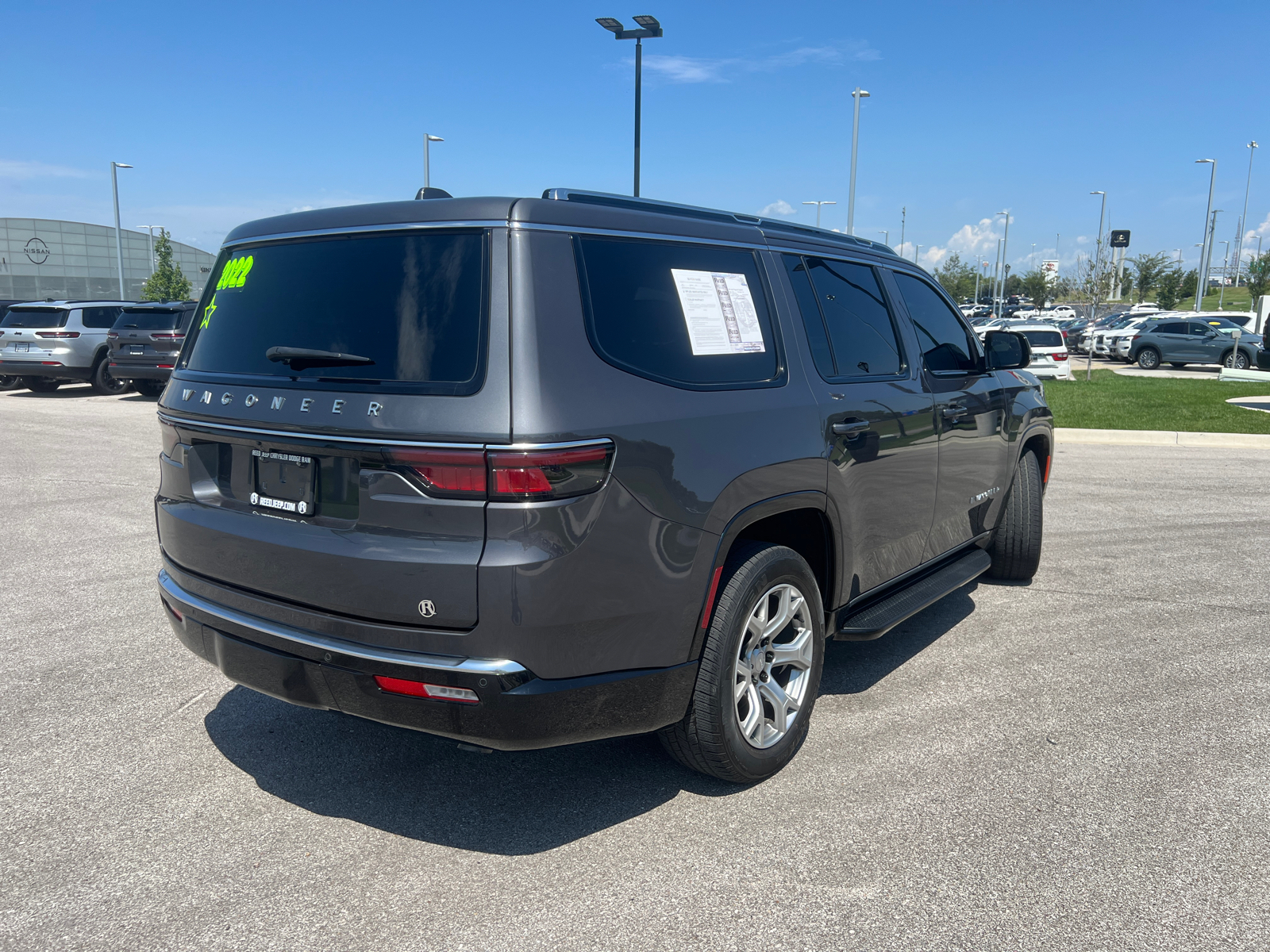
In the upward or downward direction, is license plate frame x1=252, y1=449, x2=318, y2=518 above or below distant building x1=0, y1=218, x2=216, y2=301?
below

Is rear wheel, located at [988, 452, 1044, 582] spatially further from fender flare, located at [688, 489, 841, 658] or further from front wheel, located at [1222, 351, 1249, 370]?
front wheel, located at [1222, 351, 1249, 370]

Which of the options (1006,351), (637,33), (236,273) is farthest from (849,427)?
(637,33)

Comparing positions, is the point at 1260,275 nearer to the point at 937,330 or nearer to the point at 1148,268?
the point at 1148,268

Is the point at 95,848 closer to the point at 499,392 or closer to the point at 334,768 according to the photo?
the point at 334,768

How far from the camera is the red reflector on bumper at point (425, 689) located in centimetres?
265

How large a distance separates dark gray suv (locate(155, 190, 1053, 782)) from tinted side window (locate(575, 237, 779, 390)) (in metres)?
0.01

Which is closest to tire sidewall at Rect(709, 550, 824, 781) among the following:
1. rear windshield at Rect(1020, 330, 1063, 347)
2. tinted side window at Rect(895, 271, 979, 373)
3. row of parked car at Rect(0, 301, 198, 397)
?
tinted side window at Rect(895, 271, 979, 373)

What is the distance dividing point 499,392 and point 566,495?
1.09ft

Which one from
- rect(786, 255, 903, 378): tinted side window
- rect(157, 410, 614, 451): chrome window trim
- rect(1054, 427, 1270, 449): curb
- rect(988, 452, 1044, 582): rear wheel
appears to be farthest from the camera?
rect(1054, 427, 1270, 449): curb

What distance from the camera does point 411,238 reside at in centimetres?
285

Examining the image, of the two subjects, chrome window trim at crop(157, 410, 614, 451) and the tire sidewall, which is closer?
chrome window trim at crop(157, 410, 614, 451)

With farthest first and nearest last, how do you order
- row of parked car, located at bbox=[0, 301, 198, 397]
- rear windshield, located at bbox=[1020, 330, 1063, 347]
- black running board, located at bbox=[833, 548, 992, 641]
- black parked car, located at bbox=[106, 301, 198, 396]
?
1. rear windshield, located at bbox=[1020, 330, 1063, 347]
2. row of parked car, located at bbox=[0, 301, 198, 397]
3. black parked car, located at bbox=[106, 301, 198, 396]
4. black running board, located at bbox=[833, 548, 992, 641]

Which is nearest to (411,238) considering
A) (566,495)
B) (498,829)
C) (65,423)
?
(566,495)

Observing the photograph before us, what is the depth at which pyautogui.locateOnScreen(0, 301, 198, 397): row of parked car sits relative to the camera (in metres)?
17.8
